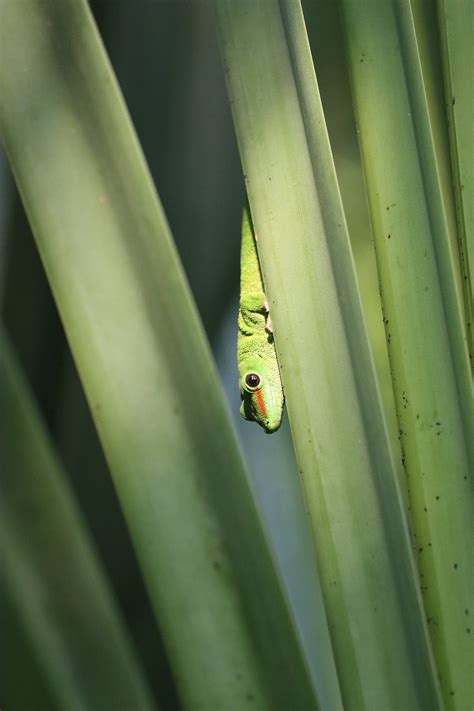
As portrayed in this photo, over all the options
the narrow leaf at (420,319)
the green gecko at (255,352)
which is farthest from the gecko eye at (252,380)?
the narrow leaf at (420,319)

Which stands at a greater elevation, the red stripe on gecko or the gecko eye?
the gecko eye

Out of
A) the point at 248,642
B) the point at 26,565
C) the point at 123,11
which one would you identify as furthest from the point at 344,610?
the point at 123,11

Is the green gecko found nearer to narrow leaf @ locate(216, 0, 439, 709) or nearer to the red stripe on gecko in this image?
the red stripe on gecko

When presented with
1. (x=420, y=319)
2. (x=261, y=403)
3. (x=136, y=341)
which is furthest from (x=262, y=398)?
(x=136, y=341)

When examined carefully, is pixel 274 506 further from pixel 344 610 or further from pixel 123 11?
pixel 123 11

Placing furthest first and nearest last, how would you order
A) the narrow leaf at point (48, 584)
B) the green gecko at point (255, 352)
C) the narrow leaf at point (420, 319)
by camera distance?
the green gecko at point (255, 352), the narrow leaf at point (420, 319), the narrow leaf at point (48, 584)

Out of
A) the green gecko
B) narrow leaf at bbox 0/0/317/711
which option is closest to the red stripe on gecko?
the green gecko

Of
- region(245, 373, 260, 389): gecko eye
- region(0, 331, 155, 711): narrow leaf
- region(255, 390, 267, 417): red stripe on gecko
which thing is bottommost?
region(255, 390, 267, 417): red stripe on gecko

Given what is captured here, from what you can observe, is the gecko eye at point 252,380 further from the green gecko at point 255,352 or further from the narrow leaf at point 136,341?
the narrow leaf at point 136,341
